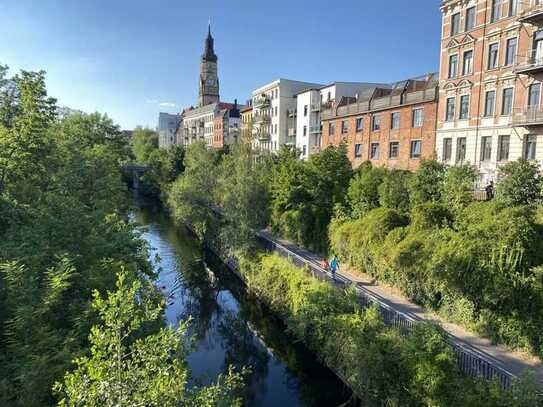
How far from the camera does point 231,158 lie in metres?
32.0

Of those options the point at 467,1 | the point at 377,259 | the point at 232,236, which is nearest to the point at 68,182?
the point at 232,236

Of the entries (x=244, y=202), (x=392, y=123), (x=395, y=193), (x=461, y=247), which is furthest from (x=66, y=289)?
(x=392, y=123)

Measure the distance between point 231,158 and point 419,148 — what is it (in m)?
14.8

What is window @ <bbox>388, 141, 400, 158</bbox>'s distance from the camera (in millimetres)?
31989

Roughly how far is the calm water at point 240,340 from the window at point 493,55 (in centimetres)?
2051

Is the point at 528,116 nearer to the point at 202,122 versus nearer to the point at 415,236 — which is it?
the point at 415,236

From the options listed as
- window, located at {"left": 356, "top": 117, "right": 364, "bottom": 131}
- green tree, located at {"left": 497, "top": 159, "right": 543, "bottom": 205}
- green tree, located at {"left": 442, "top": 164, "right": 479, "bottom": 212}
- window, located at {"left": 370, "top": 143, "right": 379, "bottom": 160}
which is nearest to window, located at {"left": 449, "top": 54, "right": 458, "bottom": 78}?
window, located at {"left": 370, "top": 143, "right": 379, "bottom": 160}

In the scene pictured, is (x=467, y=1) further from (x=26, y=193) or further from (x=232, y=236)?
(x=26, y=193)

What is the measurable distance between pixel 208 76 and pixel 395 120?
75.8 m

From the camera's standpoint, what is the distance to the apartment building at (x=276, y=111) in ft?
166

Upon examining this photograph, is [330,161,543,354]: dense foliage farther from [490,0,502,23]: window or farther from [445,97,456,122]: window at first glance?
[490,0,502,23]: window

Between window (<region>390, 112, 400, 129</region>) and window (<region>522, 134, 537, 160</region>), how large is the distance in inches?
407

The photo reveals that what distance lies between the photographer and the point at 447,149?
28312 mm

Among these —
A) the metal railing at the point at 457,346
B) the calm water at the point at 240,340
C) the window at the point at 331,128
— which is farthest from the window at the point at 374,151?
the metal railing at the point at 457,346
